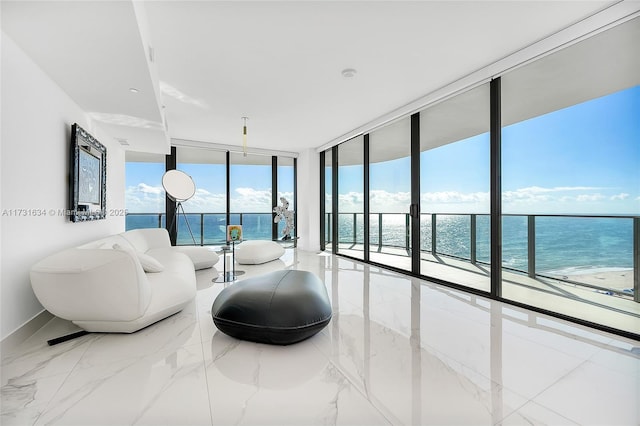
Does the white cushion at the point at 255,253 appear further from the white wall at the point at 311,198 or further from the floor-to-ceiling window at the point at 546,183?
the floor-to-ceiling window at the point at 546,183

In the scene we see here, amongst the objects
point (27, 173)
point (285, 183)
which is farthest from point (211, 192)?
point (27, 173)

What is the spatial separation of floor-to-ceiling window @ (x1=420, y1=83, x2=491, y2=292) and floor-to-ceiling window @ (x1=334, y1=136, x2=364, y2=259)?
1.54 m

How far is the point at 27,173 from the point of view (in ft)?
7.07

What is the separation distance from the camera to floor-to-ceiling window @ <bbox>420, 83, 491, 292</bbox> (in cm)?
338

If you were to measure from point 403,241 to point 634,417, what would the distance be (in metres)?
3.44

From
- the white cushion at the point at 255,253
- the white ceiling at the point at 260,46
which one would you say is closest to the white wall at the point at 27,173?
the white ceiling at the point at 260,46

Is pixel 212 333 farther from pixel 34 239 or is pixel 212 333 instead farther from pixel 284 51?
pixel 284 51

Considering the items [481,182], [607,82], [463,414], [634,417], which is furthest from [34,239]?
[607,82]

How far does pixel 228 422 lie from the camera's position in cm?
128

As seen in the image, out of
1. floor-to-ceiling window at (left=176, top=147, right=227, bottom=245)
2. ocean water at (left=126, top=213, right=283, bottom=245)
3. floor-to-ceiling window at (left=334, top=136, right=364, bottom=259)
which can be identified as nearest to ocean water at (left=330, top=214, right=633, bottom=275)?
floor-to-ceiling window at (left=334, top=136, right=364, bottom=259)

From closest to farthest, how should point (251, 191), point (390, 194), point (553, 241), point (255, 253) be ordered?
point (553, 241) → point (390, 194) → point (255, 253) → point (251, 191)

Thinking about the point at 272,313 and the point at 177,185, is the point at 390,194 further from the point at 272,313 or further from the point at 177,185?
the point at 177,185

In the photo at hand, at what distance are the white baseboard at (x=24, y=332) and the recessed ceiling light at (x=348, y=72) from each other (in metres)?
3.56

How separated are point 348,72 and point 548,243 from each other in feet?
9.17
